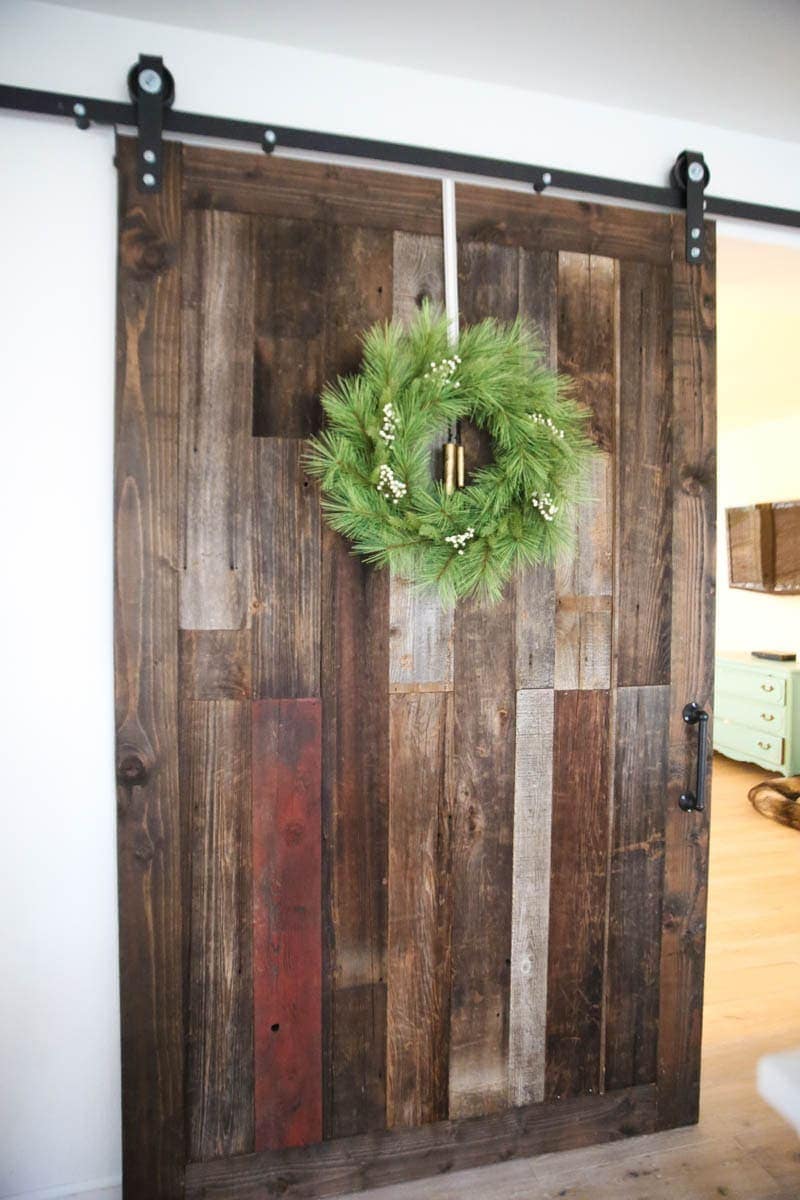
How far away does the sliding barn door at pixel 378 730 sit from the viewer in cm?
145

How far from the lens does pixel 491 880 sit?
1625mm

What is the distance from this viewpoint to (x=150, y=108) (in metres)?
1.38

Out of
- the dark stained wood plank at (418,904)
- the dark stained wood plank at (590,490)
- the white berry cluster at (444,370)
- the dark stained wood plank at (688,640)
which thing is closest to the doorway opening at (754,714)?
the dark stained wood plank at (688,640)

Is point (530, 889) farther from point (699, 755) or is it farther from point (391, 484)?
point (391, 484)

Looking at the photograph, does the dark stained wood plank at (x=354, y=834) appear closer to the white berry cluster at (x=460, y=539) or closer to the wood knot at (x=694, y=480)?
the white berry cluster at (x=460, y=539)

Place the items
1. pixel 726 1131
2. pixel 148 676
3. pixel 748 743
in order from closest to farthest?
1. pixel 148 676
2. pixel 726 1131
3. pixel 748 743

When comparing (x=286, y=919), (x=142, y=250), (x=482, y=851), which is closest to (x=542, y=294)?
(x=142, y=250)

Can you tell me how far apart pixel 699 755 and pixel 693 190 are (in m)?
1.34

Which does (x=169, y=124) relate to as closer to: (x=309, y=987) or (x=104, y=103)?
(x=104, y=103)

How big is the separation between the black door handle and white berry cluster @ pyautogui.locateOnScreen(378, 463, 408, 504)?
91 centimetres

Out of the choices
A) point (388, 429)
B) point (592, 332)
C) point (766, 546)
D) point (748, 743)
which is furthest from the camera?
point (766, 546)

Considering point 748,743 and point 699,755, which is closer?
point 699,755

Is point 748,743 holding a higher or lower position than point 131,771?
lower

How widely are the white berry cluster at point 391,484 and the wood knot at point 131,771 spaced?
734 millimetres
